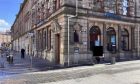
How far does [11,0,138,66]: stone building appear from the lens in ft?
86.8

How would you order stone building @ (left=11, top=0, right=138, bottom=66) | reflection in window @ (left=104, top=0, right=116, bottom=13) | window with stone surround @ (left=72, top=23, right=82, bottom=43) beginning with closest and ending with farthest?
stone building @ (left=11, top=0, right=138, bottom=66)
window with stone surround @ (left=72, top=23, right=82, bottom=43)
reflection in window @ (left=104, top=0, right=116, bottom=13)

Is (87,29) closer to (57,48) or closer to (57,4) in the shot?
(57,48)

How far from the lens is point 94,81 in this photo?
598 inches

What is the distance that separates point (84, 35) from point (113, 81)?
12883 millimetres

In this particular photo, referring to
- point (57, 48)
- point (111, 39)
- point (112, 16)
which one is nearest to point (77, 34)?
point (57, 48)

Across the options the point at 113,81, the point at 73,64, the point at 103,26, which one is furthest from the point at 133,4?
the point at 113,81

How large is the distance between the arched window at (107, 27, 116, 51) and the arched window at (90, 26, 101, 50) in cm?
162

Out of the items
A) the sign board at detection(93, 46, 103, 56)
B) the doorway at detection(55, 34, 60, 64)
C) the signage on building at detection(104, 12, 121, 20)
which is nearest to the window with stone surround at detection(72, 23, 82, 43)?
the sign board at detection(93, 46, 103, 56)

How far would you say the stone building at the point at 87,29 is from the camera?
26.5 m

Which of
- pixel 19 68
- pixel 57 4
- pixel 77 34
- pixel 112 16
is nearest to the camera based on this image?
pixel 19 68

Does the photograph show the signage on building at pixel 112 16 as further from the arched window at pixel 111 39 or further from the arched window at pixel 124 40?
the arched window at pixel 124 40

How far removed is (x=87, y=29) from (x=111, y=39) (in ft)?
14.9

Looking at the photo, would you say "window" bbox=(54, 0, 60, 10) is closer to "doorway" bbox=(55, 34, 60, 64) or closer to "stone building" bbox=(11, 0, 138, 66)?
"stone building" bbox=(11, 0, 138, 66)

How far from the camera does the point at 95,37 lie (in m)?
29.2
